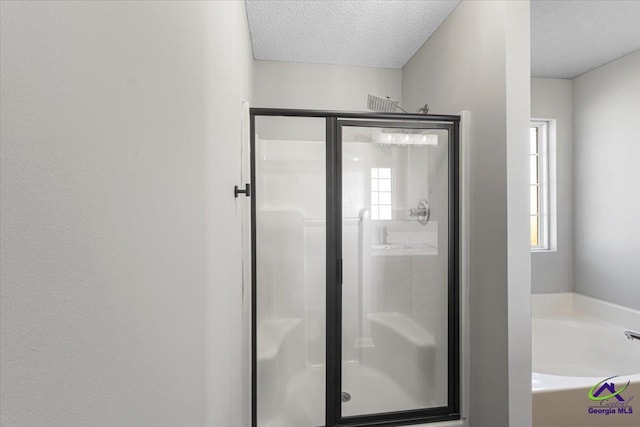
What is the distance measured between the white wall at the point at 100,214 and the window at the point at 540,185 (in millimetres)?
3032

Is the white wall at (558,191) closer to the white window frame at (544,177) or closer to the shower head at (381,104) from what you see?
the white window frame at (544,177)

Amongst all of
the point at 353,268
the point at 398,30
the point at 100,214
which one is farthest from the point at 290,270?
the point at 398,30

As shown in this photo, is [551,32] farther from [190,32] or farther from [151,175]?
[151,175]

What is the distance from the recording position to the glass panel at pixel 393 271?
185cm

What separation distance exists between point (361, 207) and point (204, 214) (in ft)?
3.70

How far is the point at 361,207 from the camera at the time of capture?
1.86m

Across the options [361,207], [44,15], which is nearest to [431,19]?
[361,207]

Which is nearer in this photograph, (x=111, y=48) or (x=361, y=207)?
(x=111, y=48)

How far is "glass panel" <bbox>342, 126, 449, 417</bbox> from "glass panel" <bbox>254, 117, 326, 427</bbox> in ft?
0.45

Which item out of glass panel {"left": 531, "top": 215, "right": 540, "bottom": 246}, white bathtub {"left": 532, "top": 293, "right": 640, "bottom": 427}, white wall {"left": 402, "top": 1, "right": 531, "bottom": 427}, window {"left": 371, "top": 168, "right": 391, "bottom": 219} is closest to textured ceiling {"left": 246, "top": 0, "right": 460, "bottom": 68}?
white wall {"left": 402, "top": 1, "right": 531, "bottom": 427}

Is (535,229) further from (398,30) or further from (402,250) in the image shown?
(398,30)

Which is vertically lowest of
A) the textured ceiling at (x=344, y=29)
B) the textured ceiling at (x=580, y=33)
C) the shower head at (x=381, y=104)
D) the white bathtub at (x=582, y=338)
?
the white bathtub at (x=582, y=338)

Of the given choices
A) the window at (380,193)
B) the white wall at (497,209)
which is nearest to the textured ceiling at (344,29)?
the white wall at (497,209)

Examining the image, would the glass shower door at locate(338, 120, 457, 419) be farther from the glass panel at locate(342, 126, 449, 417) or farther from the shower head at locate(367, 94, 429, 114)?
the shower head at locate(367, 94, 429, 114)
